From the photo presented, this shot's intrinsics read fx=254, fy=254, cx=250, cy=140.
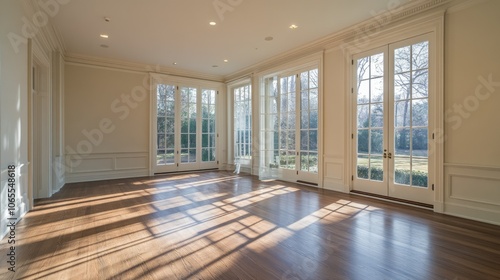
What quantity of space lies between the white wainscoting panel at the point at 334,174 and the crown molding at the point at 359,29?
2330mm

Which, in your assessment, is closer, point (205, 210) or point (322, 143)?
point (205, 210)

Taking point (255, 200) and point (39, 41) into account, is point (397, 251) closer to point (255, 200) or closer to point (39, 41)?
point (255, 200)

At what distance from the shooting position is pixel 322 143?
5398 millimetres

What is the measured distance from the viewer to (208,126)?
8.25 meters

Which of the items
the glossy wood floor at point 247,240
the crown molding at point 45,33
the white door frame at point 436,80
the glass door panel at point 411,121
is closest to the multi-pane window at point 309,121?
the glossy wood floor at point 247,240

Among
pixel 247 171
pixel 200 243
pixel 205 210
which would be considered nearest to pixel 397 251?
pixel 200 243

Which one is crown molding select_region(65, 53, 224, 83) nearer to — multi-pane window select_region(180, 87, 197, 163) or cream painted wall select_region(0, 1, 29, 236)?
multi-pane window select_region(180, 87, 197, 163)

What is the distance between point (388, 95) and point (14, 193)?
5.62 m

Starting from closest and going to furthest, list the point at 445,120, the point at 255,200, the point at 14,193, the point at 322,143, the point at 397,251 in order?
the point at 397,251
the point at 14,193
the point at 445,120
the point at 255,200
the point at 322,143

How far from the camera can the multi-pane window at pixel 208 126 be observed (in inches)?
321

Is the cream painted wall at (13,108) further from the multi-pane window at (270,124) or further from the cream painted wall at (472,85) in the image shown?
the cream painted wall at (472,85)

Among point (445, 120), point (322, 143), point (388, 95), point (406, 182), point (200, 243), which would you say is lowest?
point (200, 243)

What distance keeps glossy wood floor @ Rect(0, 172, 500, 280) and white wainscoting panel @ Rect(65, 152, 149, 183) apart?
1.82 metres

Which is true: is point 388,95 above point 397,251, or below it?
above
